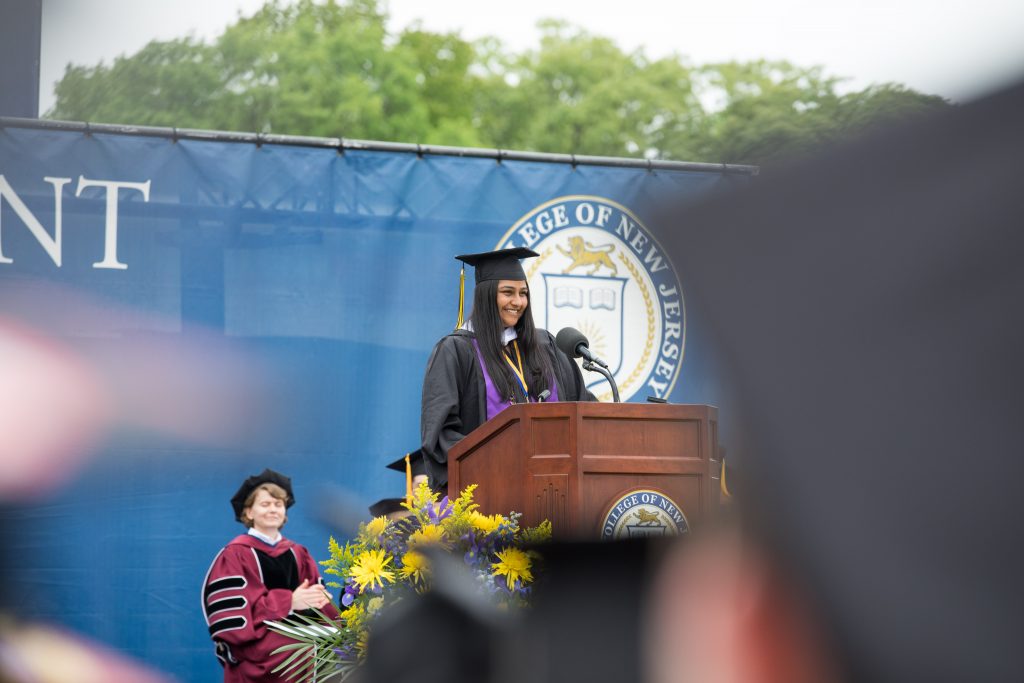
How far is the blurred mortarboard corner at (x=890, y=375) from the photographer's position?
2.21 ft

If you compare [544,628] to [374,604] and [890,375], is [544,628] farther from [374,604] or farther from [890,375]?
[374,604]

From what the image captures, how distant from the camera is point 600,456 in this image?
403 centimetres

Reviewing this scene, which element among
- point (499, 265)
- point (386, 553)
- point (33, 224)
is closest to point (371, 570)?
point (386, 553)

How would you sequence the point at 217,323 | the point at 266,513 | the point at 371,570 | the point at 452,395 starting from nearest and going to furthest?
the point at 371,570 → the point at 452,395 → the point at 266,513 → the point at 217,323

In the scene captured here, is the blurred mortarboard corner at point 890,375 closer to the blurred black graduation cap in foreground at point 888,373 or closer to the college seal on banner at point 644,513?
the blurred black graduation cap in foreground at point 888,373

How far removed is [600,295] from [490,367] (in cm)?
234

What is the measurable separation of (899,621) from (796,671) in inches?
3.1

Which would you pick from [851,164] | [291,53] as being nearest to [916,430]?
[851,164]

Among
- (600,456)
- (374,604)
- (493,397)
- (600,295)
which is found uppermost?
(600,295)

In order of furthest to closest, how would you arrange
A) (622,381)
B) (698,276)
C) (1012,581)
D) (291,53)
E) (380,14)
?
(380,14)
(291,53)
(622,381)
(698,276)
(1012,581)

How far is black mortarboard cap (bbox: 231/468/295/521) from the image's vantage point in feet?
22.6

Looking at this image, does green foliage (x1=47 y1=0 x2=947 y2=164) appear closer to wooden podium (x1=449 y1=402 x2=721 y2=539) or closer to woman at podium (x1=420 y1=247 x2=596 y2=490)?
woman at podium (x1=420 y1=247 x2=596 y2=490)

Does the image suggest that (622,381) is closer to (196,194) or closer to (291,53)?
(196,194)

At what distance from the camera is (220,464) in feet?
23.2
